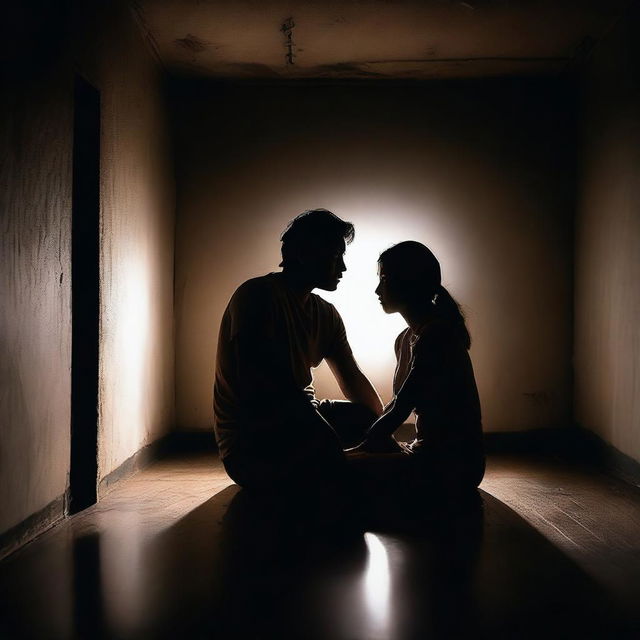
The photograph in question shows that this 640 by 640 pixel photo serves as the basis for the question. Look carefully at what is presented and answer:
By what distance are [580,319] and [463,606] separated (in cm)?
294

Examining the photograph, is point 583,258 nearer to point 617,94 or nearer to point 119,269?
point 617,94

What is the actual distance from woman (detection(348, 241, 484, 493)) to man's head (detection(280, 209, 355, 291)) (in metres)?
0.38

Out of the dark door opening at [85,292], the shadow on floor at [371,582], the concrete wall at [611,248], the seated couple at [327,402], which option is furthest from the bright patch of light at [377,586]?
the concrete wall at [611,248]

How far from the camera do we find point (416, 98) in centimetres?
443

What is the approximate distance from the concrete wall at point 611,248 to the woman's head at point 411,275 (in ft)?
4.25

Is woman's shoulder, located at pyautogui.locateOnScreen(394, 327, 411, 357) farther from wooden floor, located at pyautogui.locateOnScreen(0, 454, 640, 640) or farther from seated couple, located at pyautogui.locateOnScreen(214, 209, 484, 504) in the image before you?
wooden floor, located at pyautogui.locateOnScreen(0, 454, 640, 640)

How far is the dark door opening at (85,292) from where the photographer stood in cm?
282

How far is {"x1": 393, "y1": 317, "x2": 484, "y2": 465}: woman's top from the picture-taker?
2.57 meters

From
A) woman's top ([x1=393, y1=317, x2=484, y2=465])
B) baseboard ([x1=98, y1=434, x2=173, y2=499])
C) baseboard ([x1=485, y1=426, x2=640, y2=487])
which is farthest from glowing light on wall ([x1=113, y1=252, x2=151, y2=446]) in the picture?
baseboard ([x1=485, y1=426, x2=640, y2=487])

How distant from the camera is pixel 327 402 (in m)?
3.07

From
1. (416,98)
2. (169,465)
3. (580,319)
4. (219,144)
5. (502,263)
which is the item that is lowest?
(169,465)

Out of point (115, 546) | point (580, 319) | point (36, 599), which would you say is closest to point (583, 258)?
point (580, 319)

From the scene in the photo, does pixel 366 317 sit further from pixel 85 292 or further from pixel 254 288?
pixel 85 292

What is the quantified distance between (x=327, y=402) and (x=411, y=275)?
0.77m
